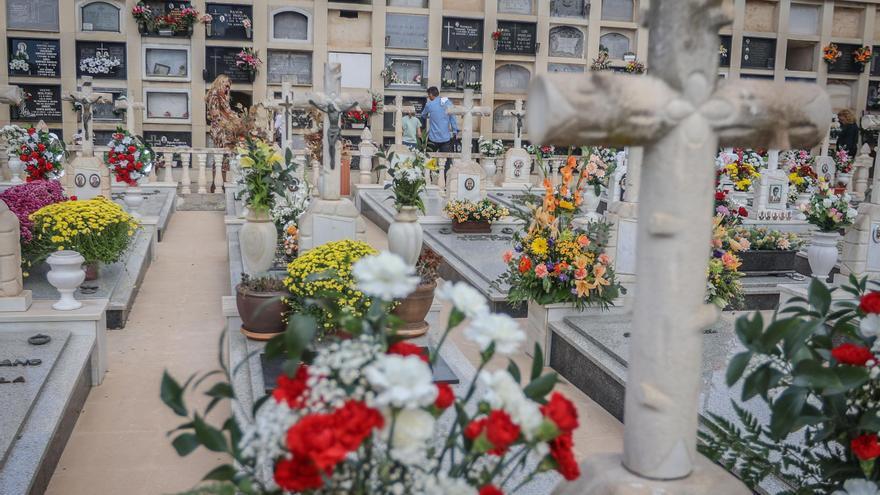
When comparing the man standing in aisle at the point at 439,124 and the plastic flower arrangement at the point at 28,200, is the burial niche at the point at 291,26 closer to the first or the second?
the man standing in aisle at the point at 439,124

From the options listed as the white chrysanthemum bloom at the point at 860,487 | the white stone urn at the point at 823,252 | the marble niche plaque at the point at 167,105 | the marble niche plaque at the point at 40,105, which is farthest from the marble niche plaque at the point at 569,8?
the white chrysanthemum bloom at the point at 860,487

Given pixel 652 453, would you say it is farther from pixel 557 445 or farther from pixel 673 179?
pixel 673 179

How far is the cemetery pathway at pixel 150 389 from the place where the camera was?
347 cm

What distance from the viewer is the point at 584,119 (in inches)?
59.7

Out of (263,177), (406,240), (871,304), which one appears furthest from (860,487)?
(263,177)

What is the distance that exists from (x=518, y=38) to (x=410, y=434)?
44.6 ft

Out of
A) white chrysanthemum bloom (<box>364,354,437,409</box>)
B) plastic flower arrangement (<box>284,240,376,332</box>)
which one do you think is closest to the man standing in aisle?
plastic flower arrangement (<box>284,240,376,332</box>)

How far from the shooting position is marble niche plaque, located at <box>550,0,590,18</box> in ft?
47.4

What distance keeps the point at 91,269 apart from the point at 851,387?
5496 mm

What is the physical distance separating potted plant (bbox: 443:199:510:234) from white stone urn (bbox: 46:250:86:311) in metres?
4.46

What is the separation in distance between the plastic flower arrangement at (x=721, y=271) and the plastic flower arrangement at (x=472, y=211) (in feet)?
11.0

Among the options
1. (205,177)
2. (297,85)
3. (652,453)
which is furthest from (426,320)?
(297,85)

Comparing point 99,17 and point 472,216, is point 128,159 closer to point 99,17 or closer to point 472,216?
point 472,216

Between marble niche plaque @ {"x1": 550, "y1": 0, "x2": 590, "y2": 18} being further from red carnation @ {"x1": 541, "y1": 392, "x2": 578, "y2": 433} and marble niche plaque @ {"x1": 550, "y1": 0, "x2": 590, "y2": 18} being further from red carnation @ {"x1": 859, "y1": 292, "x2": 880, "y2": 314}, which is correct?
red carnation @ {"x1": 541, "y1": 392, "x2": 578, "y2": 433}
